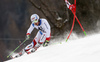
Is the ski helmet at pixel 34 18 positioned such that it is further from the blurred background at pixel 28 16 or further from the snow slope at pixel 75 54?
the blurred background at pixel 28 16

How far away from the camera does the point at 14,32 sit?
231 inches

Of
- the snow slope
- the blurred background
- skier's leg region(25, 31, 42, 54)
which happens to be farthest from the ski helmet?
the blurred background

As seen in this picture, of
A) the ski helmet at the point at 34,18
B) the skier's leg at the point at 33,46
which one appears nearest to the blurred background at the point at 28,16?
the skier's leg at the point at 33,46

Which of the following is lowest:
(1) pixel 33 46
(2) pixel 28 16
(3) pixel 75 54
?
(1) pixel 33 46

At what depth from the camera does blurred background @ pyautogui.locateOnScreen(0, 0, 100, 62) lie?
5719 millimetres

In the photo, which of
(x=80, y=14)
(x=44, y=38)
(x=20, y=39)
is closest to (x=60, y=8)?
(x=80, y=14)

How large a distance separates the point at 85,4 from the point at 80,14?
480 millimetres

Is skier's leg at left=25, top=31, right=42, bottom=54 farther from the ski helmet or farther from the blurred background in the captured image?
the blurred background

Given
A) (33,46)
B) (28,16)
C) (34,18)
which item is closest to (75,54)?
(34,18)

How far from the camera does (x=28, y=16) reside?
19.2 feet

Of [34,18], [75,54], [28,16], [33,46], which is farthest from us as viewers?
[28,16]

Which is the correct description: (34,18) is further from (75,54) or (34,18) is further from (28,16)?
(28,16)

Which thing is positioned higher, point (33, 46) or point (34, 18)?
point (34, 18)

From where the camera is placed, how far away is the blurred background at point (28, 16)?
5719mm
